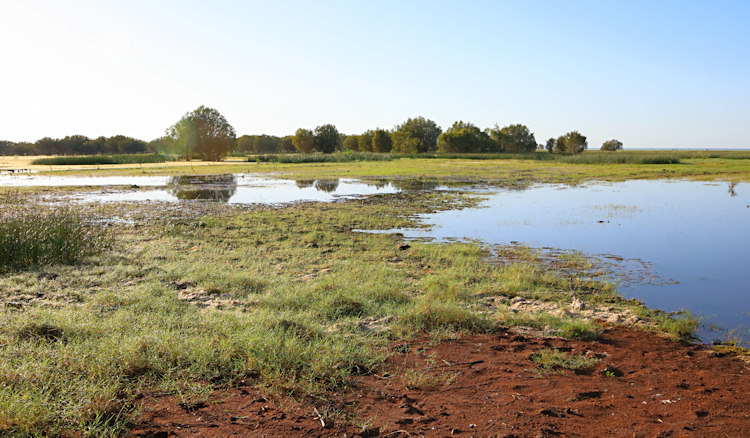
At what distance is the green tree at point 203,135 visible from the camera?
3465 inches

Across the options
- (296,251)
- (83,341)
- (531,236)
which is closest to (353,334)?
(83,341)

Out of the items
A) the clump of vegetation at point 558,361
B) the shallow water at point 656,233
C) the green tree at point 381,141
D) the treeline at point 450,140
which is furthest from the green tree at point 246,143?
the clump of vegetation at point 558,361

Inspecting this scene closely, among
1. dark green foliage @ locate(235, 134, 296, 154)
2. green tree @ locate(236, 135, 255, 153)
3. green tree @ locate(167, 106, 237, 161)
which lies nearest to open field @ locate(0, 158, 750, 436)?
green tree @ locate(167, 106, 237, 161)

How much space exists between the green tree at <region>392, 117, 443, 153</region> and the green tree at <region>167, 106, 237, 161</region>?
47.4 metres

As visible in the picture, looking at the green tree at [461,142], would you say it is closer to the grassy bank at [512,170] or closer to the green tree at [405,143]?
the green tree at [405,143]

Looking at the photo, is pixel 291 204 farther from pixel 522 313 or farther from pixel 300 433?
pixel 300 433

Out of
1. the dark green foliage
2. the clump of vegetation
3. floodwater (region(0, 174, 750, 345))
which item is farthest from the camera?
the dark green foliage

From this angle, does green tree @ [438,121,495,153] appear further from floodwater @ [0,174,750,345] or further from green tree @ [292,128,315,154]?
floodwater @ [0,174,750,345]

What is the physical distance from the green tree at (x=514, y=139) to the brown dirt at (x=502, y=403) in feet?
422

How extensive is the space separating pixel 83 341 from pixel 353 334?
328 centimetres

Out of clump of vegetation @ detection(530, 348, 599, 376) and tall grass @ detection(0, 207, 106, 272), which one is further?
tall grass @ detection(0, 207, 106, 272)

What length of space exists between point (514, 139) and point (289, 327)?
135 m

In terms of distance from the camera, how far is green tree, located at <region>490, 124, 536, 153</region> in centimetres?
13062

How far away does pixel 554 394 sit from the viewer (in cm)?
483
